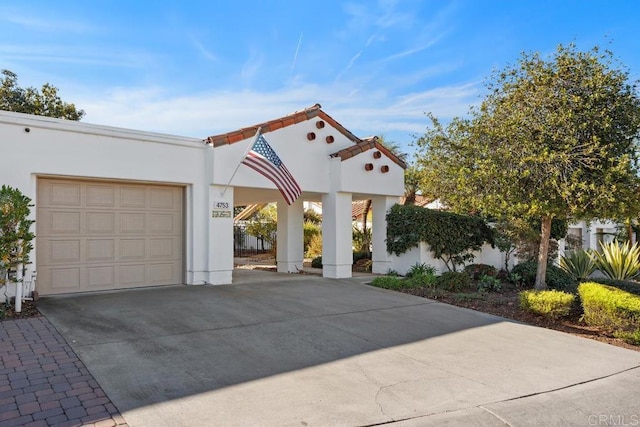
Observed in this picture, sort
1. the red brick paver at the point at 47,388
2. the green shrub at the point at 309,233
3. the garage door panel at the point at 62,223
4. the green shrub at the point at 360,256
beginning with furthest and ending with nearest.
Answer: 1. the green shrub at the point at 309,233
2. the green shrub at the point at 360,256
3. the garage door panel at the point at 62,223
4. the red brick paver at the point at 47,388

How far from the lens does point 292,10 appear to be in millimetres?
10539

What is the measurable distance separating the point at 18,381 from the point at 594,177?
9.54 meters

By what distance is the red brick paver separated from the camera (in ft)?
12.8

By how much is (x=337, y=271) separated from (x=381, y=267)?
2.02m

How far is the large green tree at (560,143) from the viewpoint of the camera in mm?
8547

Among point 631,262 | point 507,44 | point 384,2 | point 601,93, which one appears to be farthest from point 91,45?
point 631,262

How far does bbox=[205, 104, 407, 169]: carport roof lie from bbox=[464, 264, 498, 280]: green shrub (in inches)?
147

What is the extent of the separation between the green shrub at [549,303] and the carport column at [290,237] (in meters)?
7.92

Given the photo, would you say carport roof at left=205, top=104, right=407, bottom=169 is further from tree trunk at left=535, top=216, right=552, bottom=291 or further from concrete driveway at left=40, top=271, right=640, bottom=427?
tree trunk at left=535, top=216, right=552, bottom=291

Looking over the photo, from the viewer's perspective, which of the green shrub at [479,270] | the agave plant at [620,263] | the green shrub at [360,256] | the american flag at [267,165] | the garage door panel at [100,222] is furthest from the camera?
the green shrub at [360,256]

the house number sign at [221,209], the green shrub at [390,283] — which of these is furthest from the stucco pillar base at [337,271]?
the house number sign at [221,209]

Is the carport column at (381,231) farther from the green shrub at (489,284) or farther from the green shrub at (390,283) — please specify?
the green shrub at (489,284)

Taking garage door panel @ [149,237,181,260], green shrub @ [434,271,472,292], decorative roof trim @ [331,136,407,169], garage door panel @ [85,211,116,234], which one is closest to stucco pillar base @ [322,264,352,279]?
green shrub @ [434,271,472,292]

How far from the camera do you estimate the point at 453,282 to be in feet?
37.2
